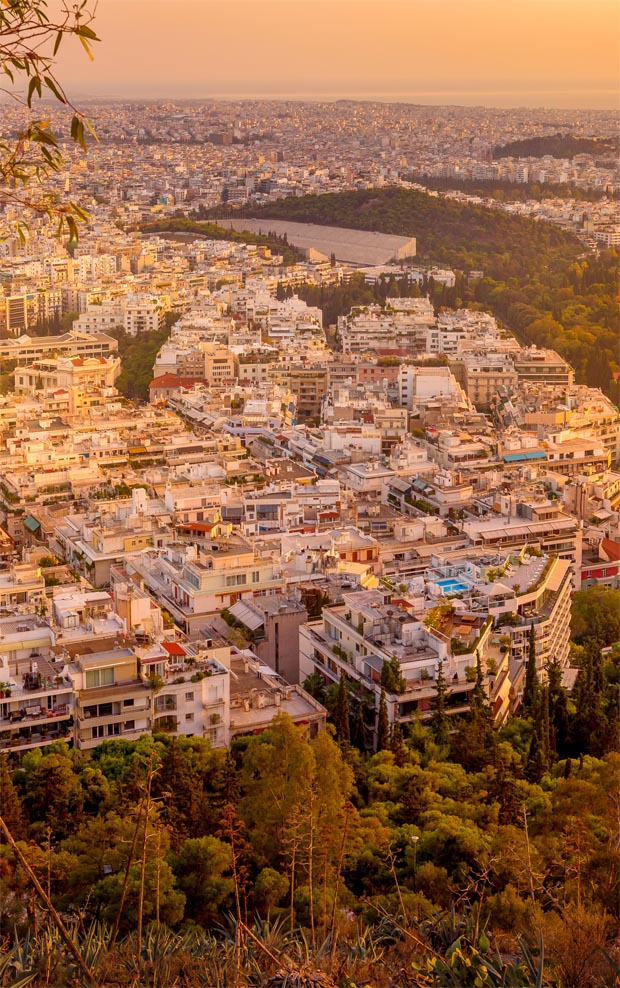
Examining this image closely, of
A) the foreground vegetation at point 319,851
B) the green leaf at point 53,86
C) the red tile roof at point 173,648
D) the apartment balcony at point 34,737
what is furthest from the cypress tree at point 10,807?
the green leaf at point 53,86

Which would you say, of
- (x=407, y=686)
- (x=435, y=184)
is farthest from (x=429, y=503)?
(x=435, y=184)

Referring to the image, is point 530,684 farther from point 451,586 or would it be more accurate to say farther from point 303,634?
point 303,634

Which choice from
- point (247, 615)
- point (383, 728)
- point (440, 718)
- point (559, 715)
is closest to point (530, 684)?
point (559, 715)

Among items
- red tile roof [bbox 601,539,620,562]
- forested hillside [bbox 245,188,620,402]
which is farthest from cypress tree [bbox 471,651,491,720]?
forested hillside [bbox 245,188,620,402]

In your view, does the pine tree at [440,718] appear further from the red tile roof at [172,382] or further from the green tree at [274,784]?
the red tile roof at [172,382]

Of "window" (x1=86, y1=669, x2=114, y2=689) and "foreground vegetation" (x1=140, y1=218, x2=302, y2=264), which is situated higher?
"foreground vegetation" (x1=140, y1=218, x2=302, y2=264)

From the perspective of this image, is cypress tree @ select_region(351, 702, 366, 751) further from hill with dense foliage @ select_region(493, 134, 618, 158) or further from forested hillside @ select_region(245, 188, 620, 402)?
hill with dense foliage @ select_region(493, 134, 618, 158)
